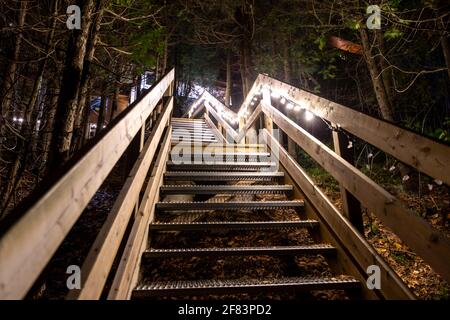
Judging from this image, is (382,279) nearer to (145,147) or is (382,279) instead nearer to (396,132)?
(396,132)

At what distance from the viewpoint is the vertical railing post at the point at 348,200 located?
2729mm

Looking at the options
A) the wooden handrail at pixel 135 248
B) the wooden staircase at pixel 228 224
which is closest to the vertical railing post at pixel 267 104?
the wooden staircase at pixel 228 224

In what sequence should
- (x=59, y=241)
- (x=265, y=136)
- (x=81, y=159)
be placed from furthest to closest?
(x=265, y=136) → (x=81, y=159) → (x=59, y=241)

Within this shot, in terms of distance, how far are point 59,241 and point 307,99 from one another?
3207mm

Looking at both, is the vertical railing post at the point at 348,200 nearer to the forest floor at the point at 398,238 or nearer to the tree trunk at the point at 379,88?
the forest floor at the point at 398,238

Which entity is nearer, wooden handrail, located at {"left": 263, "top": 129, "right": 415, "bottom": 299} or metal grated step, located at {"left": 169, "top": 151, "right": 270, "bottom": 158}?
wooden handrail, located at {"left": 263, "top": 129, "right": 415, "bottom": 299}

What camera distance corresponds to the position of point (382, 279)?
7.23ft

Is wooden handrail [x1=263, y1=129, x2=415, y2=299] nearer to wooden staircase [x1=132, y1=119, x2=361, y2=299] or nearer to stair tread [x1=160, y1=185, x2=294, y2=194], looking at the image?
wooden staircase [x1=132, y1=119, x2=361, y2=299]

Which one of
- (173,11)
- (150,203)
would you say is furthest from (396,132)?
(173,11)

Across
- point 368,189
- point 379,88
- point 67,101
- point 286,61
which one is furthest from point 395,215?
point 286,61

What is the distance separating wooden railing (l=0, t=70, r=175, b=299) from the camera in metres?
0.92

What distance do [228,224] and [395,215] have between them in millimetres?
1570

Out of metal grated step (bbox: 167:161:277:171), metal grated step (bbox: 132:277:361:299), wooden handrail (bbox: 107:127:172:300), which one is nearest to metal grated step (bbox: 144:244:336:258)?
wooden handrail (bbox: 107:127:172:300)

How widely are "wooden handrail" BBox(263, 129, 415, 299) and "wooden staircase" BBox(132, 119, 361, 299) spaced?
16 centimetres
